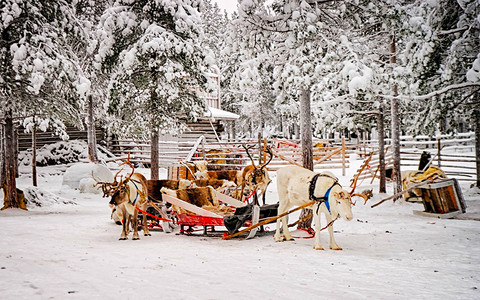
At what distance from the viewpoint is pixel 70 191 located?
56.4 ft

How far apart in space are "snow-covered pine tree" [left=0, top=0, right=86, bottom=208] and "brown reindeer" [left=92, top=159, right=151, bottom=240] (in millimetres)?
4752

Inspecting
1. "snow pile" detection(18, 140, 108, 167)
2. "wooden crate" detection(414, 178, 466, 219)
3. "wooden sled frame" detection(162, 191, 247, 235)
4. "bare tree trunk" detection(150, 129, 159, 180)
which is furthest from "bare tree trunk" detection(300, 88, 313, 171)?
"snow pile" detection(18, 140, 108, 167)

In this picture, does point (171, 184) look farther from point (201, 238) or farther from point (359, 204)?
point (359, 204)

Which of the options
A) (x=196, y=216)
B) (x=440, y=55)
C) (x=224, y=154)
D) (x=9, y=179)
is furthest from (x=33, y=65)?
(x=224, y=154)

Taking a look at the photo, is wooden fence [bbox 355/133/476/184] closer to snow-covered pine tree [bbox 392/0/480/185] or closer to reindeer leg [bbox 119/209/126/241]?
snow-covered pine tree [bbox 392/0/480/185]

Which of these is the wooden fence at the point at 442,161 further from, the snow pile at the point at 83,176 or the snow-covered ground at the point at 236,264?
the snow pile at the point at 83,176

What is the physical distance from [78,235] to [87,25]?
9.15 metres

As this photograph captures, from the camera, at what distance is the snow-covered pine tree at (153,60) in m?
13.4

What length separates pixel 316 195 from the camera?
737cm

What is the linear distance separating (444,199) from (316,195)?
5736 millimetres

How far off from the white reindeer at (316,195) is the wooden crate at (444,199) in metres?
4.76

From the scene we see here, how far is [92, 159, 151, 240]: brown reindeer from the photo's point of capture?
26.2 ft

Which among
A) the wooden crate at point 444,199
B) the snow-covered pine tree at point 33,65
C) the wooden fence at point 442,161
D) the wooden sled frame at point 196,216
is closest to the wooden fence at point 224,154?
the wooden fence at point 442,161

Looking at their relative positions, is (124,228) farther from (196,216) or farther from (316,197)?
(316,197)
